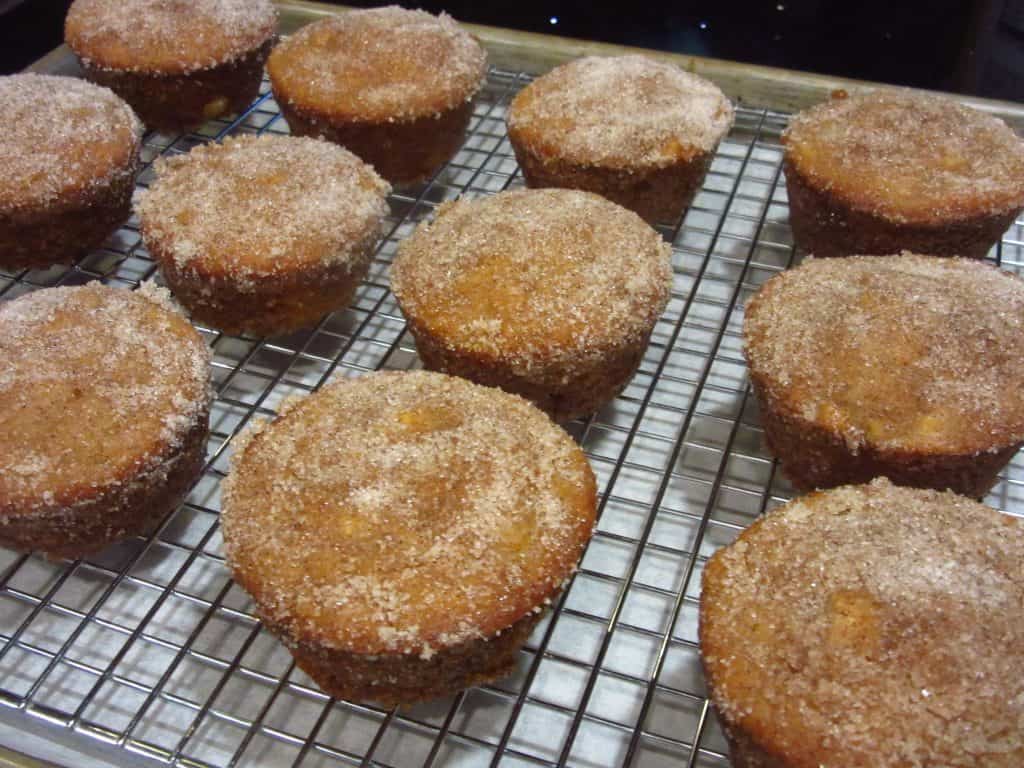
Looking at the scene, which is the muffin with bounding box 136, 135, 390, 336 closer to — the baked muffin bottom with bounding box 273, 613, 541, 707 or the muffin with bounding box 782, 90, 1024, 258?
the baked muffin bottom with bounding box 273, 613, 541, 707

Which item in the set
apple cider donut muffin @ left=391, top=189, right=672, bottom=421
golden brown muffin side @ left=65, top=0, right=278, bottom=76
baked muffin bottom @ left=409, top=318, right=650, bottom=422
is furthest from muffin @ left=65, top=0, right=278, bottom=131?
baked muffin bottom @ left=409, top=318, right=650, bottom=422

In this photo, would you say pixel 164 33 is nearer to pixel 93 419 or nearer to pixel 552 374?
pixel 93 419

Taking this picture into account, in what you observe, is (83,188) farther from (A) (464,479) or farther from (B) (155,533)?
(A) (464,479)

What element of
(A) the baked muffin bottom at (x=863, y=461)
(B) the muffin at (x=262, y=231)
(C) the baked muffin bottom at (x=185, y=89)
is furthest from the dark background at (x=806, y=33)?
(A) the baked muffin bottom at (x=863, y=461)

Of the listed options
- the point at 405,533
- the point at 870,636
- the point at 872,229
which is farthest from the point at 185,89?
the point at 870,636

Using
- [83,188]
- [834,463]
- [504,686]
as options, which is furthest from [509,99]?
[504,686]

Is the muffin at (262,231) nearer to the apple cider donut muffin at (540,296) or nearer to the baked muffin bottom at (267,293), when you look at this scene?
the baked muffin bottom at (267,293)
